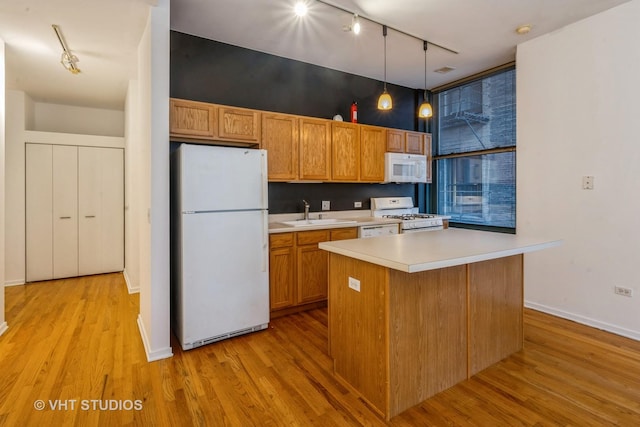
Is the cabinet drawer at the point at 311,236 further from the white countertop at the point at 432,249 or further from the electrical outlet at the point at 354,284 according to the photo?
the electrical outlet at the point at 354,284

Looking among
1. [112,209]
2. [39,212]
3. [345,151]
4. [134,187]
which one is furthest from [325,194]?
[39,212]

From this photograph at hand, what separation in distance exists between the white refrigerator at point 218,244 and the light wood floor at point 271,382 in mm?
203

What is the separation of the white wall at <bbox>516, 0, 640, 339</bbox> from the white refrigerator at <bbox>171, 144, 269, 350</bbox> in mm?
2878

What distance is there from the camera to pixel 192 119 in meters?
2.93

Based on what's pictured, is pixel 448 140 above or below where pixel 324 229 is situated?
above

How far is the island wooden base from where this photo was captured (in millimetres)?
1812

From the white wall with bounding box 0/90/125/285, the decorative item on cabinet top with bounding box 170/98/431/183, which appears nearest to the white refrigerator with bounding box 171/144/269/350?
the decorative item on cabinet top with bounding box 170/98/431/183

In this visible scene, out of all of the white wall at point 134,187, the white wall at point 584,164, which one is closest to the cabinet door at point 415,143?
the white wall at point 584,164

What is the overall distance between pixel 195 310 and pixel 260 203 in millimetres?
1021

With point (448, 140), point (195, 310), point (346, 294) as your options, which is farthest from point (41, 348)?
point (448, 140)

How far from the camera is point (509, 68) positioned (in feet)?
13.1

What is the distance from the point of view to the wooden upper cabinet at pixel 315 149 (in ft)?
11.9

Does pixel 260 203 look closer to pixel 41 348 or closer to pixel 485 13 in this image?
pixel 41 348

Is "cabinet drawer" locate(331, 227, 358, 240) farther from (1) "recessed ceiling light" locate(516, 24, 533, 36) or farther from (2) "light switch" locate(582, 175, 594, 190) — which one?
(1) "recessed ceiling light" locate(516, 24, 533, 36)
